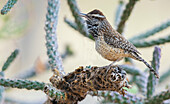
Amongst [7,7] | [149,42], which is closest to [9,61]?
[7,7]

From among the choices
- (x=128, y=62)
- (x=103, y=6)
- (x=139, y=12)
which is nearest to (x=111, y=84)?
(x=128, y=62)

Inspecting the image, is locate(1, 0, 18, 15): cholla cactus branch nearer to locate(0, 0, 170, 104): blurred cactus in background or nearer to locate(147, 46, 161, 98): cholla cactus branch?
locate(0, 0, 170, 104): blurred cactus in background

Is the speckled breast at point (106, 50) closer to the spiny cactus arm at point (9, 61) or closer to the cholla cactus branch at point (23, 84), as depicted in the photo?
the cholla cactus branch at point (23, 84)

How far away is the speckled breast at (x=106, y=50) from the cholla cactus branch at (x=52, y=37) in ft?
0.96

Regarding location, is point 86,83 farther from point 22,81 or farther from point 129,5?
point 129,5

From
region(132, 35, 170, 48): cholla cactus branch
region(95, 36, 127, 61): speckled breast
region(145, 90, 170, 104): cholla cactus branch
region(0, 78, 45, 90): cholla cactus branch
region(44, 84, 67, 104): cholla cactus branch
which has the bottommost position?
region(44, 84, 67, 104): cholla cactus branch

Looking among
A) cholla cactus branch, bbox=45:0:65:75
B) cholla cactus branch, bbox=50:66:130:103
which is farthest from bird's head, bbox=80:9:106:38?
cholla cactus branch, bbox=50:66:130:103

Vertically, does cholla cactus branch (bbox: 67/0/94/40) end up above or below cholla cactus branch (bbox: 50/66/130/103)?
above

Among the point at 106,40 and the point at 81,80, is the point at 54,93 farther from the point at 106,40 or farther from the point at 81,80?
the point at 106,40

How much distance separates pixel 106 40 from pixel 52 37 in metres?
0.40

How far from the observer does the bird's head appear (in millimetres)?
1951

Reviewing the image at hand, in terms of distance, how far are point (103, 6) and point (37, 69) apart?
11.4ft

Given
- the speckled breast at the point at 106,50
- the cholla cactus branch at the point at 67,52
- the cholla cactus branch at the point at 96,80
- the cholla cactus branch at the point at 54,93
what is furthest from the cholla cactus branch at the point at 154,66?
the cholla cactus branch at the point at 67,52

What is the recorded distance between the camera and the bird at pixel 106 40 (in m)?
1.95
